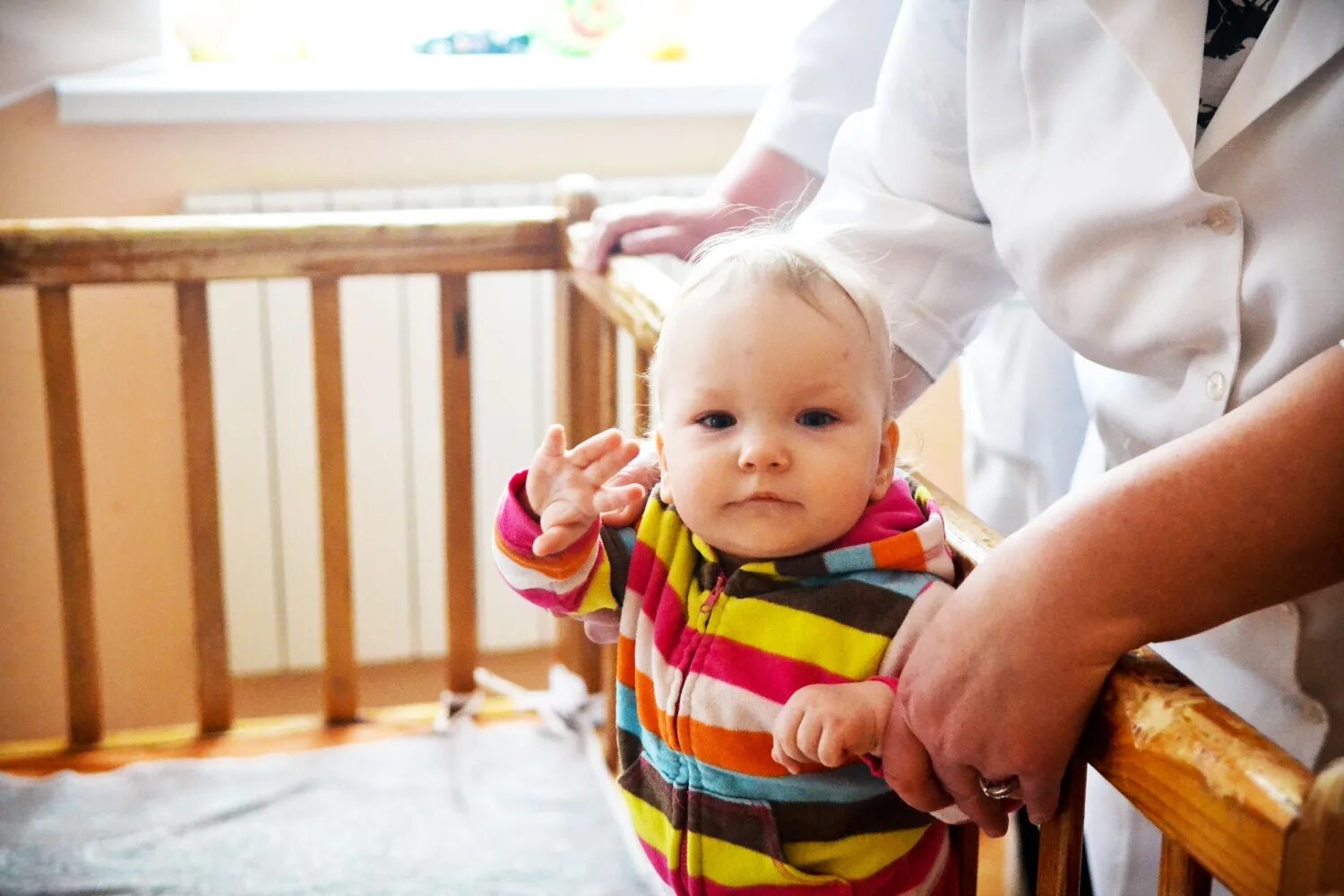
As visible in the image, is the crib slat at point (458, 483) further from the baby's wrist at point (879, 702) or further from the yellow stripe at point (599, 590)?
the baby's wrist at point (879, 702)

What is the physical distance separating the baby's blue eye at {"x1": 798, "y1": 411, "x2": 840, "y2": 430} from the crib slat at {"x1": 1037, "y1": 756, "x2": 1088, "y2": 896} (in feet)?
0.65

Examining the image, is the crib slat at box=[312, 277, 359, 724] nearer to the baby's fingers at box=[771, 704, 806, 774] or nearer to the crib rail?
the crib rail

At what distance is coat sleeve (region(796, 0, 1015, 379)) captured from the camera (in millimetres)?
814

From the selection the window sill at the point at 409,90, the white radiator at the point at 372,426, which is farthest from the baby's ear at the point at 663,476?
the window sill at the point at 409,90

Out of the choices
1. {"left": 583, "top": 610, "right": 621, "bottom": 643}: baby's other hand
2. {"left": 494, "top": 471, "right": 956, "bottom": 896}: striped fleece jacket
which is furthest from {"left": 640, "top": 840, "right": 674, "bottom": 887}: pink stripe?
{"left": 583, "top": 610, "right": 621, "bottom": 643}: baby's other hand

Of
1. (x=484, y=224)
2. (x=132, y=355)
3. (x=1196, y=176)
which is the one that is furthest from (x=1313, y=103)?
(x=132, y=355)

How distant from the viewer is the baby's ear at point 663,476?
2.31ft

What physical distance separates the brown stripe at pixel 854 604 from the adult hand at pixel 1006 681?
0.10m

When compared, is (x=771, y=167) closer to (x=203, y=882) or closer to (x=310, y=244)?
(x=310, y=244)

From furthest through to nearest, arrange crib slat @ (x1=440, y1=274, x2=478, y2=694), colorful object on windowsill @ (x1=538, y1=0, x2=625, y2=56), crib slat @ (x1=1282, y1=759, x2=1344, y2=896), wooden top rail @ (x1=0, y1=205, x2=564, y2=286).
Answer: colorful object on windowsill @ (x1=538, y1=0, x2=625, y2=56) < crib slat @ (x1=440, y1=274, x2=478, y2=694) < wooden top rail @ (x1=0, y1=205, x2=564, y2=286) < crib slat @ (x1=1282, y1=759, x2=1344, y2=896)

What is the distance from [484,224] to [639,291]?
0.45 metres

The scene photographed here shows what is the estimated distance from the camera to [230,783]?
135 centimetres

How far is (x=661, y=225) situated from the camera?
1.14m

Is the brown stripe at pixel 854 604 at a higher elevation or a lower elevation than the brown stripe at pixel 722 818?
higher
